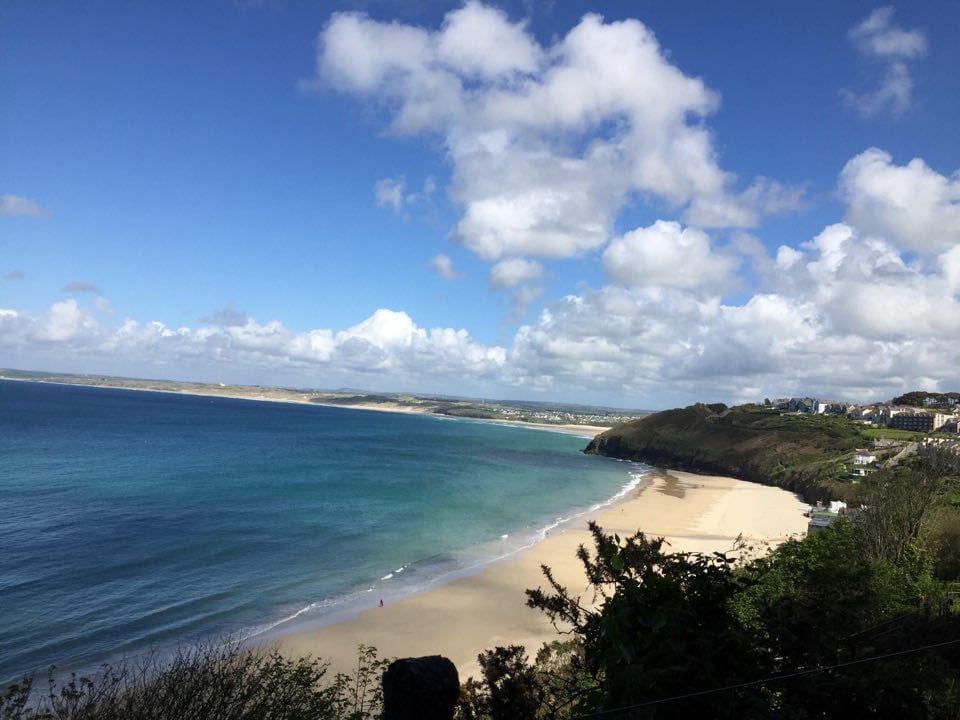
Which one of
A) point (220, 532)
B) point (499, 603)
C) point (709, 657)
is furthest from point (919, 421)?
point (709, 657)

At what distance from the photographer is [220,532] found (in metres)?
37.8

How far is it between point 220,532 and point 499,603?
1991 centimetres

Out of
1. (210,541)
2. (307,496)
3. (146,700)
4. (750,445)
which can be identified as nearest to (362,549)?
(210,541)

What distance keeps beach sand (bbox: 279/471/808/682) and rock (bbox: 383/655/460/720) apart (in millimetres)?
15405

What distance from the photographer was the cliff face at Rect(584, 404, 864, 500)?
78.5 metres

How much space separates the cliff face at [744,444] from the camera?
78.5 m

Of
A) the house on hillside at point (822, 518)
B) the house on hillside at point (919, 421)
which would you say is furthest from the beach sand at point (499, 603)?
the house on hillside at point (919, 421)

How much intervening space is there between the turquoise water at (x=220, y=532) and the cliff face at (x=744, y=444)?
20.6m

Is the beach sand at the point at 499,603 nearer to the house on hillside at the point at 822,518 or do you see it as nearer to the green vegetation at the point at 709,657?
the house on hillside at the point at 822,518

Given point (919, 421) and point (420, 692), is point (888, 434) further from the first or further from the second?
point (420, 692)

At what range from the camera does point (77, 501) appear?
4406 cm

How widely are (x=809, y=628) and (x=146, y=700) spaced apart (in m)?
8.86

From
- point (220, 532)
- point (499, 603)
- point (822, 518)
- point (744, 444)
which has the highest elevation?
point (822, 518)

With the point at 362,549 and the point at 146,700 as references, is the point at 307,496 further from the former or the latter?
the point at 146,700
